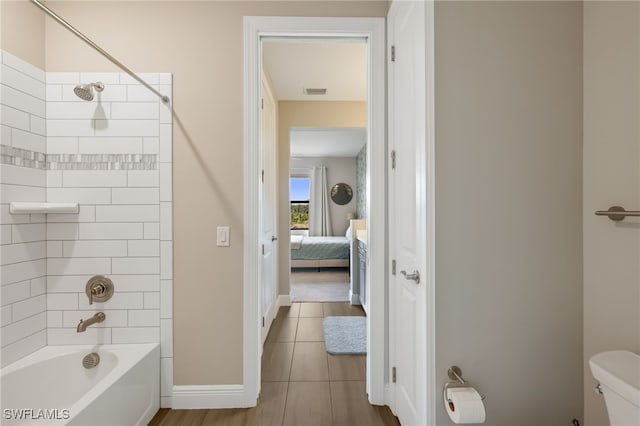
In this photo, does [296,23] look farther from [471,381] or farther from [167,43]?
[471,381]

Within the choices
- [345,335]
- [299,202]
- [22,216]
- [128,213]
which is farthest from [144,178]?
[299,202]

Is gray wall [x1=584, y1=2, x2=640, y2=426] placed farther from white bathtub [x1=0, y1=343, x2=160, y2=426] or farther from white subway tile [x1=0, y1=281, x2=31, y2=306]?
white subway tile [x1=0, y1=281, x2=31, y2=306]

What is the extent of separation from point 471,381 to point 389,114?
1418 mm

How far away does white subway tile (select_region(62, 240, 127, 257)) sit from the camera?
1.80 m

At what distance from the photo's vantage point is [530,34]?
125cm

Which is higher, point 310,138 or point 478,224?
point 310,138

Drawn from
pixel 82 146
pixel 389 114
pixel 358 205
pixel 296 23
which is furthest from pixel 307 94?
pixel 358 205

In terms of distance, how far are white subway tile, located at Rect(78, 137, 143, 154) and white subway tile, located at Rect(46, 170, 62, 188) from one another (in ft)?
0.61

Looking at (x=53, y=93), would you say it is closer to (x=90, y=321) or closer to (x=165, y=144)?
(x=165, y=144)

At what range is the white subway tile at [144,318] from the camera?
182 cm

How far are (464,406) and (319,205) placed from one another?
6617mm

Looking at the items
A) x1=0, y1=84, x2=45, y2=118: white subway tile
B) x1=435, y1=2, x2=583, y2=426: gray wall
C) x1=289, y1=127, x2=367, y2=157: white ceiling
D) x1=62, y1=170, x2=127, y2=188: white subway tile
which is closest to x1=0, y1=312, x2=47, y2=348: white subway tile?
x1=62, y1=170, x2=127, y2=188: white subway tile

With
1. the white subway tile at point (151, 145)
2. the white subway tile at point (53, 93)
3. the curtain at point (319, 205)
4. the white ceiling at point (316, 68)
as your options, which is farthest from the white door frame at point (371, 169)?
the curtain at point (319, 205)

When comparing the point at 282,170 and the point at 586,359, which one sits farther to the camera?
the point at 282,170
